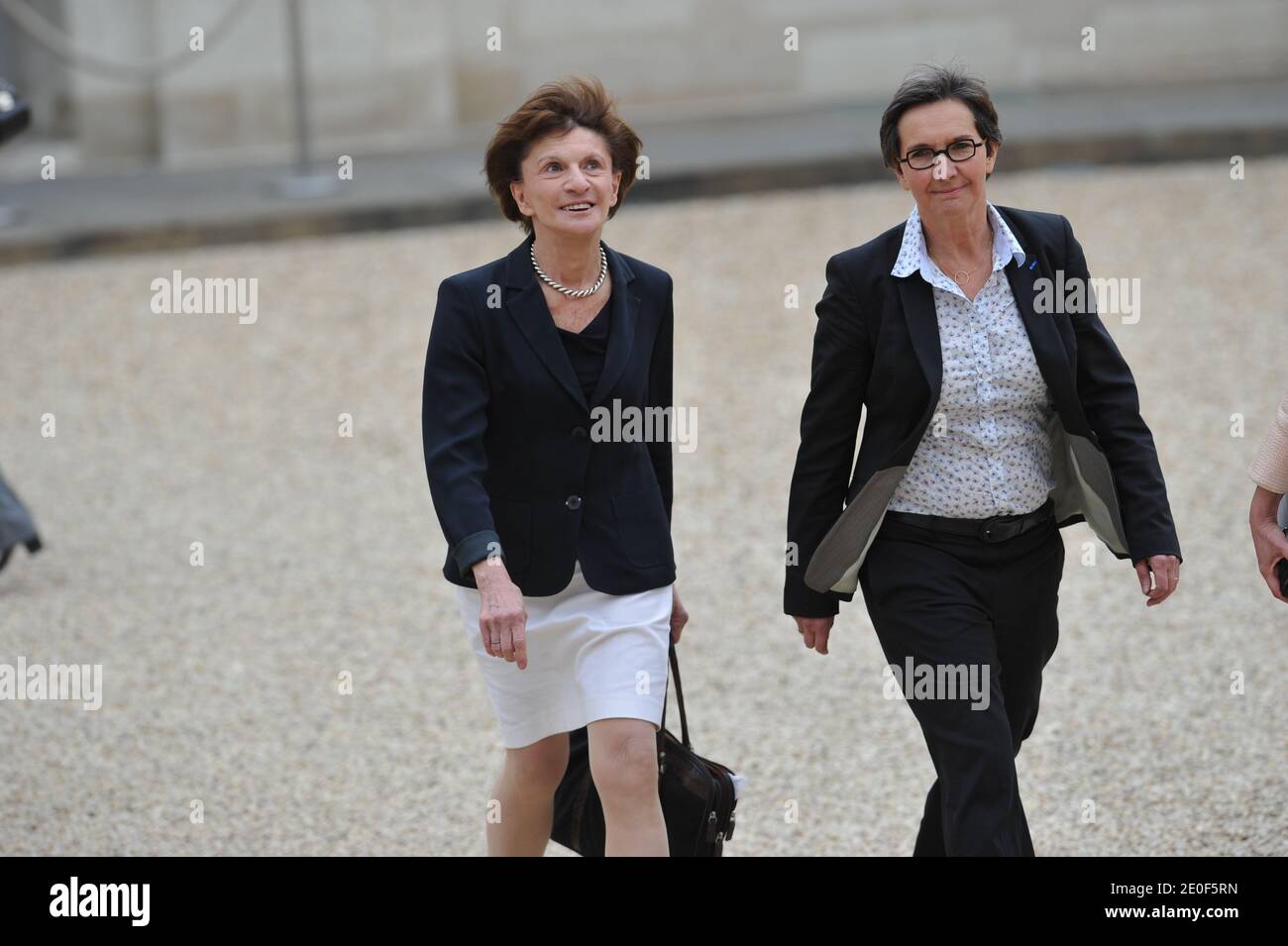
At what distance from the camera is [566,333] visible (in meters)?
3.42

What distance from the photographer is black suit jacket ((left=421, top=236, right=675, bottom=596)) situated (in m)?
3.34

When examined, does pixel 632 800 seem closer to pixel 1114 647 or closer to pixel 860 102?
pixel 1114 647

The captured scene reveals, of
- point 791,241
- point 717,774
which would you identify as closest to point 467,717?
point 717,774

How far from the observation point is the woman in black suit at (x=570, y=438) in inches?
132

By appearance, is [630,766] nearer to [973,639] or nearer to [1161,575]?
[973,639]

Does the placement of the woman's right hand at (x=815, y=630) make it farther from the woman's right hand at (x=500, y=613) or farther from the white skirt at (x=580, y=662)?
the woman's right hand at (x=500, y=613)

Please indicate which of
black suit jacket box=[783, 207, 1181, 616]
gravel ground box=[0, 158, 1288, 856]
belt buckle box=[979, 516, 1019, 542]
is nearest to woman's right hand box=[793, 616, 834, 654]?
black suit jacket box=[783, 207, 1181, 616]

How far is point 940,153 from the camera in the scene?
10.6 ft

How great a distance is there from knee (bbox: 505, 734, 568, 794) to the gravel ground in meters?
0.87

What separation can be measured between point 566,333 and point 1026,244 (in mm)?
843

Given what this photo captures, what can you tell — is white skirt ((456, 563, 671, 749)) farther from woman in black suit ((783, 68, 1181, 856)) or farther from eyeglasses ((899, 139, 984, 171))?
eyeglasses ((899, 139, 984, 171))

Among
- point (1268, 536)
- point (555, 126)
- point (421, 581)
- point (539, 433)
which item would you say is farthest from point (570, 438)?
point (421, 581)

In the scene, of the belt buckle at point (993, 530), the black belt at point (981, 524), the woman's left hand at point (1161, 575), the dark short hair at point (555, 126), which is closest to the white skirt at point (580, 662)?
the black belt at point (981, 524)

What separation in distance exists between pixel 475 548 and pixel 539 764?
592mm
